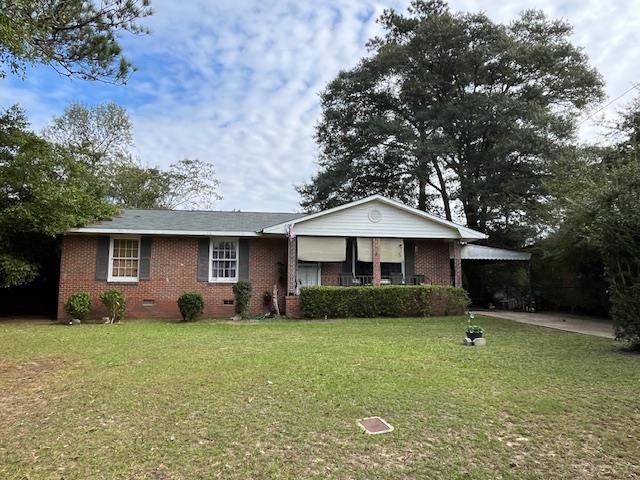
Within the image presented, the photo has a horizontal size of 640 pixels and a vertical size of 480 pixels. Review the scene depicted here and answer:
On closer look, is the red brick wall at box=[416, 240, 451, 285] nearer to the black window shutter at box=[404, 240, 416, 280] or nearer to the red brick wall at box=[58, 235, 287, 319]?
the black window shutter at box=[404, 240, 416, 280]

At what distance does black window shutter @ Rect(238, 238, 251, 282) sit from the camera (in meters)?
14.5

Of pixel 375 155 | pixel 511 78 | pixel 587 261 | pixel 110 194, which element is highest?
pixel 511 78

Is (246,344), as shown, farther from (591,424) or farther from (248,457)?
(591,424)

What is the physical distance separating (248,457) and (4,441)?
216 centimetres

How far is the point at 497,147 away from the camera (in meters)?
21.4

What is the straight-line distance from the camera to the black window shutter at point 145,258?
45.6ft

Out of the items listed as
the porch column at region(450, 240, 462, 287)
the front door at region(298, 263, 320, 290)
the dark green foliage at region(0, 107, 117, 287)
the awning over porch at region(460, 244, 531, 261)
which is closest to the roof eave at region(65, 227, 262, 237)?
the dark green foliage at region(0, 107, 117, 287)

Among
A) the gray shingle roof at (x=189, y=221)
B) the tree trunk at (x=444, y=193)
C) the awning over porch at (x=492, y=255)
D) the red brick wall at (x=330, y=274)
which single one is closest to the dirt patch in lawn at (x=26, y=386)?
the gray shingle roof at (x=189, y=221)

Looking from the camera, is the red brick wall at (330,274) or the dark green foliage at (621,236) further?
the red brick wall at (330,274)

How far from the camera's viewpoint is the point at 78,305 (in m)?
12.4

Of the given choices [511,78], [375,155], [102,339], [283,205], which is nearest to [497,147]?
[511,78]

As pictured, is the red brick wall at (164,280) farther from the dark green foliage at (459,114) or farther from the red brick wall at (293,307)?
the dark green foliage at (459,114)

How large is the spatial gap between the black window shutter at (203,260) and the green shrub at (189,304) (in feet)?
4.41

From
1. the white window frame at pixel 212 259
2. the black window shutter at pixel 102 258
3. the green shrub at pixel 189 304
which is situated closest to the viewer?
the green shrub at pixel 189 304
